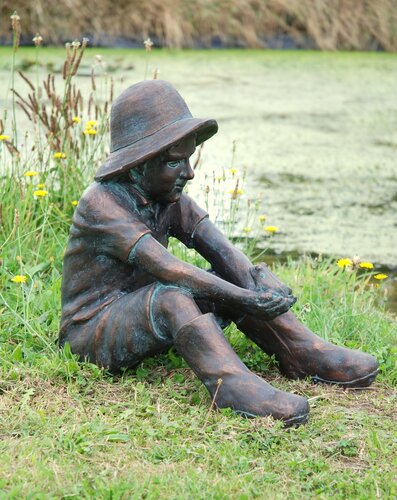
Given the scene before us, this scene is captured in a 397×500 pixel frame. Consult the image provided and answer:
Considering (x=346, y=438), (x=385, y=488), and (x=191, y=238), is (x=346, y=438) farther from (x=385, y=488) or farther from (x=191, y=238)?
(x=191, y=238)

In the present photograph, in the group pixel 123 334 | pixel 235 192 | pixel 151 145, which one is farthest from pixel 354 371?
pixel 235 192

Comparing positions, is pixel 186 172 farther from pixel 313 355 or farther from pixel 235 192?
pixel 235 192

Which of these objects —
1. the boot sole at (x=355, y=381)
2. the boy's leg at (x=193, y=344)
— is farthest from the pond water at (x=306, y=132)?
the boy's leg at (x=193, y=344)

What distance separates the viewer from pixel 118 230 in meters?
3.14

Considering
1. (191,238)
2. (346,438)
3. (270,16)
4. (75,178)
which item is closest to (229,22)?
(270,16)

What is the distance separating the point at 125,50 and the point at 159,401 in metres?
8.31

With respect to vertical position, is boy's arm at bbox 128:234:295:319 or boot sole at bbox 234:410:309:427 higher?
boy's arm at bbox 128:234:295:319

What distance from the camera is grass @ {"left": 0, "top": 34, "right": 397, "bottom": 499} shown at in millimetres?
2639

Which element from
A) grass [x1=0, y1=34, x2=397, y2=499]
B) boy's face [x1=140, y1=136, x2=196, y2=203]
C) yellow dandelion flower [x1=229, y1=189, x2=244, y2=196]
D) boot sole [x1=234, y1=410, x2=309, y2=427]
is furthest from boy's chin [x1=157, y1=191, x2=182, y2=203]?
yellow dandelion flower [x1=229, y1=189, x2=244, y2=196]

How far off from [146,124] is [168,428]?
3.20 ft

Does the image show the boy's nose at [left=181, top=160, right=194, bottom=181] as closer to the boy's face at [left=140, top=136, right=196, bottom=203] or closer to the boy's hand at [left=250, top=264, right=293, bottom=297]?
the boy's face at [left=140, top=136, right=196, bottom=203]

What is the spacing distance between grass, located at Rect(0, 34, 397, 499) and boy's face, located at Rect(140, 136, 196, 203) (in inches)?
25.0

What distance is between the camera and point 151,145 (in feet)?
10.1

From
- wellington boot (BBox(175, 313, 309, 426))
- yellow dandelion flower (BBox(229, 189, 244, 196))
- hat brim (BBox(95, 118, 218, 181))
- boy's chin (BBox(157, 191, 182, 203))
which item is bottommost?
wellington boot (BBox(175, 313, 309, 426))
